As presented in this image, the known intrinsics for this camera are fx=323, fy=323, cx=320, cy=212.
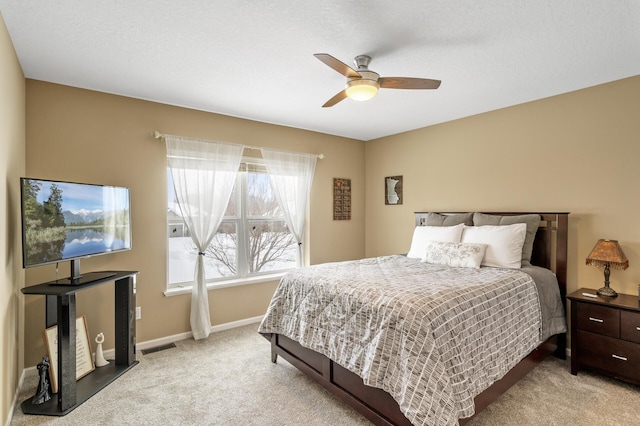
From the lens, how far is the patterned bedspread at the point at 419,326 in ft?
5.58

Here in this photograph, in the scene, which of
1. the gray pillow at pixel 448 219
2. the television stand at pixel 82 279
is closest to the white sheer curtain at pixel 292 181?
the gray pillow at pixel 448 219

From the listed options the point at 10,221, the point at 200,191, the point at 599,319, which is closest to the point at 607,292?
the point at 599,319

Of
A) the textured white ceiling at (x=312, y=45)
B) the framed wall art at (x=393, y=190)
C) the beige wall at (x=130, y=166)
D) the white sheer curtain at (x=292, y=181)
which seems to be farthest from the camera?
the framed wall art at (x=393, y=190)

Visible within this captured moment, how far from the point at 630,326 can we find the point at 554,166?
59.0 inches

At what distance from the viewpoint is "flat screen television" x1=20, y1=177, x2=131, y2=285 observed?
2.10m

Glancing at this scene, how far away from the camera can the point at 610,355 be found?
8.24 feet

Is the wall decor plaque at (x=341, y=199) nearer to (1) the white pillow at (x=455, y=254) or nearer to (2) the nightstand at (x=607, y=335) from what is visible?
(1) the white pillow at (x=455, y=254)

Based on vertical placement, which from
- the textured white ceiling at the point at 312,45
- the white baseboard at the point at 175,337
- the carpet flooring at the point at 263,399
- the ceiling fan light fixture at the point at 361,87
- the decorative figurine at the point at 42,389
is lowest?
the carpet flooring at the point at 263,399

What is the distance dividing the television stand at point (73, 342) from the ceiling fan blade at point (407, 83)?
2576mm

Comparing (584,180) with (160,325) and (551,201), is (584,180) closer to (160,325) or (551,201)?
(551,201)

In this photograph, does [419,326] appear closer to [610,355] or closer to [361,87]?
[361,87]

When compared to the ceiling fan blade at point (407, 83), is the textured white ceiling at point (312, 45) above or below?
above

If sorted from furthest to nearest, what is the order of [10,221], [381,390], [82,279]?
1. [82,279]
2. [10,221]
3. [381,390]

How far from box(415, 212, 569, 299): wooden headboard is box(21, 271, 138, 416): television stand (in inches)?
151
